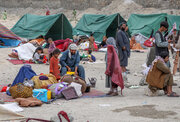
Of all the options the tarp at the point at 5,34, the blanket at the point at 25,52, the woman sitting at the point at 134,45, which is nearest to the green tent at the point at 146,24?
the woman sitting at the point at 134,45

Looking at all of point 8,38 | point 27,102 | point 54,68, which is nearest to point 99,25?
point 8,38

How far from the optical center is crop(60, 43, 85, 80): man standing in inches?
301

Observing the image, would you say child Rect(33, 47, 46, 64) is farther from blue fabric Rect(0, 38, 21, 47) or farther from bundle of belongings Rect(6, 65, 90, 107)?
blue fabric Rect(0, 38, 21, 47)

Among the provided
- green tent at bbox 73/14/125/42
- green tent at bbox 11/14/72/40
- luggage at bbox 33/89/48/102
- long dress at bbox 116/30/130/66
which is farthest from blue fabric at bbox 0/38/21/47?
luggage at bbox 33/89/48/102

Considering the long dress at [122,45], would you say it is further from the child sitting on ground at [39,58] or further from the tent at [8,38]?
the tent at [8,38]

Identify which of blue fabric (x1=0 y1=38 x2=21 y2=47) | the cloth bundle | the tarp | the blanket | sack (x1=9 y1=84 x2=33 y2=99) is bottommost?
the cloth bundle

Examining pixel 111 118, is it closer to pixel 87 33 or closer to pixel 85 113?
pixel 85 113

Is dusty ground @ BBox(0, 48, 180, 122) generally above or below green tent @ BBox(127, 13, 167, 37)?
below

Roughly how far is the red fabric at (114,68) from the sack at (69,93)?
2.49 feet

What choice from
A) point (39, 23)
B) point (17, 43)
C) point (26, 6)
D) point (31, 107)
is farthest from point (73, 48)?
point (26, 6)

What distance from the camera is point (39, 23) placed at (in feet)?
62.8

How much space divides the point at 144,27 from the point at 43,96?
581 inches

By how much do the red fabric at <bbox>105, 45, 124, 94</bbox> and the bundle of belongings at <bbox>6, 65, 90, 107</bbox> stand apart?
61cm

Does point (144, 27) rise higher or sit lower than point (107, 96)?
higher
